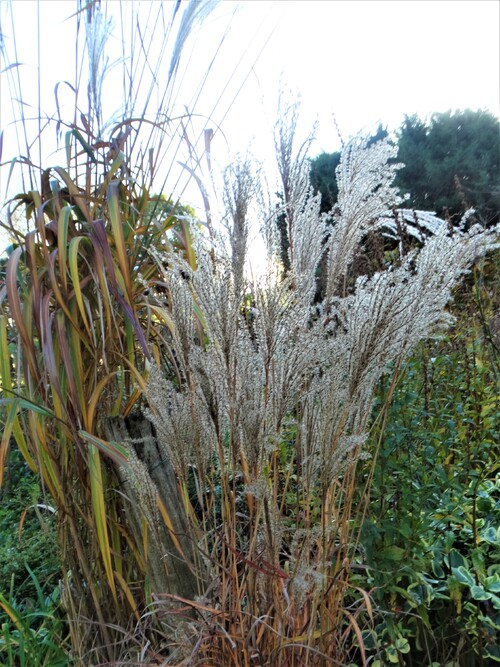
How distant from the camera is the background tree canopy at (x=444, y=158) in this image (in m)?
9.16

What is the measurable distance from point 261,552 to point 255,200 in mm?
821

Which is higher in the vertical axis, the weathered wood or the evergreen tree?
the evergreen tree

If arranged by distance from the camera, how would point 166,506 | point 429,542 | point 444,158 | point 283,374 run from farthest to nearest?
point 444,158, point 429,542, point 166,506, point 283,374

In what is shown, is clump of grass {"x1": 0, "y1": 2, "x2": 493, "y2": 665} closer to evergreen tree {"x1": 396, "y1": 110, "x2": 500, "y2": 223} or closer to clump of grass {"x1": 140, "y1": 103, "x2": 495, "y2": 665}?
clump of grass {"x1": 140, "y1": 103, "x2": 495, "y2": 665}

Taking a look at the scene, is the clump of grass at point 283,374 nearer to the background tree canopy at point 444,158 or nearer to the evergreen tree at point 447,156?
the background tree canopy at point 444,158

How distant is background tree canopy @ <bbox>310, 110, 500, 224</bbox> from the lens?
9164 millimetres

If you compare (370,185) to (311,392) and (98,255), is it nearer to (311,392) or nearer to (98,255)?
(311,392)

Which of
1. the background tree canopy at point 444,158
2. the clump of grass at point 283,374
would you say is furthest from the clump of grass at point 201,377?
the background tree canopy at point 444,158

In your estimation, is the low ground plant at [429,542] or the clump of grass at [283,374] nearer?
the clump of grass at [283,374]

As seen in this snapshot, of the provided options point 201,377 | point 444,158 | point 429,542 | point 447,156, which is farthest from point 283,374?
point 447,156

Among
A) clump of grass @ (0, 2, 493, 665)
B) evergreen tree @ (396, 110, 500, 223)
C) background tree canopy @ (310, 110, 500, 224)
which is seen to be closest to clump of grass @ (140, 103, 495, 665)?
clump of grass @ (0, 2, 493, 665)

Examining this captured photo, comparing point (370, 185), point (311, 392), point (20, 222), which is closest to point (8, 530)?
point (20, 222)

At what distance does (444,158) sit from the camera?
9688mm

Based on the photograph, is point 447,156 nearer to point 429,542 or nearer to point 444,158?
point 444,158
